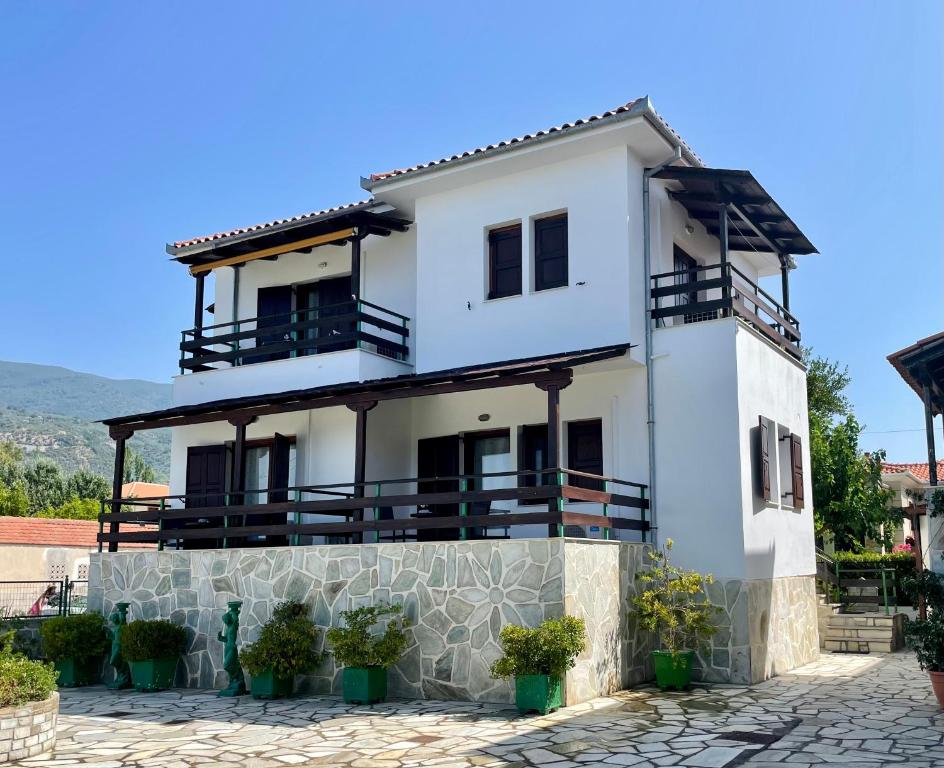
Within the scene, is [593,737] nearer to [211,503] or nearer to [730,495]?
[730,495]

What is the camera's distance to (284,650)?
45.0 ft

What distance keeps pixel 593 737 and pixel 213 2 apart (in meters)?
12.2

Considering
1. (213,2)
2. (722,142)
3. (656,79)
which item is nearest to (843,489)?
(722,142)

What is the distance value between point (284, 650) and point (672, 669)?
556cm

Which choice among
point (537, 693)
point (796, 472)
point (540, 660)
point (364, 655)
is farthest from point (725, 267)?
point (364, 655)

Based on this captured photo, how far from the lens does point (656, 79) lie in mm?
15820

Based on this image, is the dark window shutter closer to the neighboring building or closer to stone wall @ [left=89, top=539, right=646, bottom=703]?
the neighboring building

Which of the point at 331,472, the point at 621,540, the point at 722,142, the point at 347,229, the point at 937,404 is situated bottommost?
the point at 621,540

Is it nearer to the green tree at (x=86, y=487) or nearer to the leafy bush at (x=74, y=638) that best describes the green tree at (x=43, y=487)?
the green tree at (x=86, y=487)

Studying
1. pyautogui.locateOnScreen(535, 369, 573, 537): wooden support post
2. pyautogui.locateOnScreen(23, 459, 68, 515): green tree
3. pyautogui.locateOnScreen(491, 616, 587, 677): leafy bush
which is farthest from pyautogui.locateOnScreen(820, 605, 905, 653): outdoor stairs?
pyautogui.locateOnScreen(23, 459, 68, 515): green tree

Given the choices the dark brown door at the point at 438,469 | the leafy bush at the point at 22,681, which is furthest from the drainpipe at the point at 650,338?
the leafy bush at the point at 22,681

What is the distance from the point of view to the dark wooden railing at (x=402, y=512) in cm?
1332

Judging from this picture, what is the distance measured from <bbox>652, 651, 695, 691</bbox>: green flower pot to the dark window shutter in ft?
15.9

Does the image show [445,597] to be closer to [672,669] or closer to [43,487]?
[672,669]
